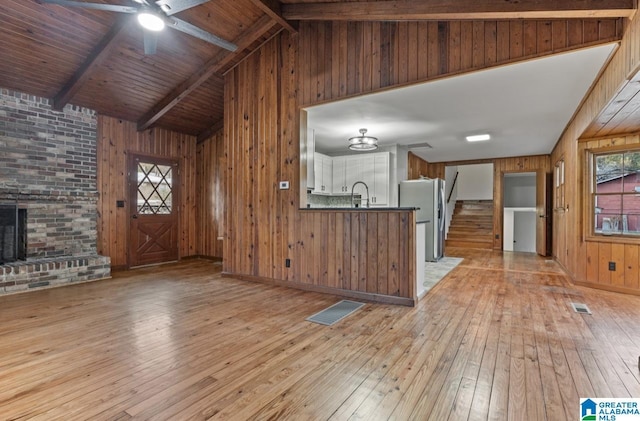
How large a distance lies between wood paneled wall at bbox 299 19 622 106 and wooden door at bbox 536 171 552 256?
5.26 meters

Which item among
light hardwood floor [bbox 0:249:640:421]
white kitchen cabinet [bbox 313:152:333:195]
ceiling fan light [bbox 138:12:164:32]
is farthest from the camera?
white kitchen cabinet [bbox 313:152:333:195]

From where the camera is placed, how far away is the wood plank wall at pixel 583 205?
2.99 metres

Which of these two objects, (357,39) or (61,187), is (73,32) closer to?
(61,187)

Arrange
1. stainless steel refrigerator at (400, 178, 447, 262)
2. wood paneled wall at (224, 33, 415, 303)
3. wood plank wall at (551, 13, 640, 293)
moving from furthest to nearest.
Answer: stainless steel refrigerator at (400, 178, 447, 262) < wood paneled wall at (224, 33, 415, 303) < wood plank wall at (551, 13, 640, 293)

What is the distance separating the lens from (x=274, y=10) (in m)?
3.67

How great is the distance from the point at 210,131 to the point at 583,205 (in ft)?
21.8

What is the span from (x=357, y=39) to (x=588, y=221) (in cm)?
400

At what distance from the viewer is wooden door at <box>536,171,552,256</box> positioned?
22.5 feet

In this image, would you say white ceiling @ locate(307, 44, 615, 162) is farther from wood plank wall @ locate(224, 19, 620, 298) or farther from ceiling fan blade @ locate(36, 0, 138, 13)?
ceiling fan blade @ locate(36, 0, 138, 13)

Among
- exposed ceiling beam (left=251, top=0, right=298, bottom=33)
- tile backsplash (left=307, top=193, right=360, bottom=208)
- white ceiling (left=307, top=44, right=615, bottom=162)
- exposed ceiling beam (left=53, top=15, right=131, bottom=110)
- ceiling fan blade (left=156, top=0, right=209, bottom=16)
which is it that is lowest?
tile backsplash (left=307, top=193, right=360, bottom=208)

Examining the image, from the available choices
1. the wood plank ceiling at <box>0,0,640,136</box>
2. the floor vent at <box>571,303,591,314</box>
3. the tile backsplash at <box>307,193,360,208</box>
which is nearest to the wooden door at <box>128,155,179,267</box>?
the wood plank ceiling at <box>0,0,640,136</box>

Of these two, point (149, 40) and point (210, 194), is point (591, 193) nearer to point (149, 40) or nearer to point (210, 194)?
point (149, 40)

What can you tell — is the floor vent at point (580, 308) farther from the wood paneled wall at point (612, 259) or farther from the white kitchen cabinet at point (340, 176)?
the white kitchen cabinet at point (340, 176)

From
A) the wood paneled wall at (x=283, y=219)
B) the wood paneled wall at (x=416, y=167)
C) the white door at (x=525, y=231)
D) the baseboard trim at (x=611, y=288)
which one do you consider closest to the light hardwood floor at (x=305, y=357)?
the baseboard trim at (x=611, y=288)
